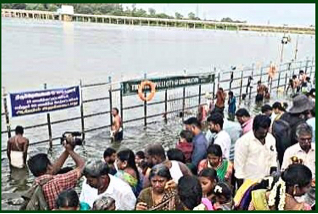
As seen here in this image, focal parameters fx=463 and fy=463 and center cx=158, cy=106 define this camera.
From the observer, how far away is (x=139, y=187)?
4262 millimetres

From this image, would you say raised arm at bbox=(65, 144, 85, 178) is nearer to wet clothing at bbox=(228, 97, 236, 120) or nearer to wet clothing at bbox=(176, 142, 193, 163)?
wet clothing at bbox=(176, 142, 193, 163)

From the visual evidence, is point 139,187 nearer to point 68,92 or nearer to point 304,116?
point 304,116

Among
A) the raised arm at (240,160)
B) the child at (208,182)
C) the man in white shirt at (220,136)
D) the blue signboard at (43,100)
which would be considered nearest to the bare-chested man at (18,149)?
the blue signboard at (43,100)

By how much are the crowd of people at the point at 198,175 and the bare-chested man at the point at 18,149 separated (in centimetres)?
447

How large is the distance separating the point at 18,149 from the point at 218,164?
571 centimetres

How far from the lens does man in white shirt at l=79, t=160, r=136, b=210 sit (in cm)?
342

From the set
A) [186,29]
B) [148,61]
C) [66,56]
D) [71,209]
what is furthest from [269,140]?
[186,29]

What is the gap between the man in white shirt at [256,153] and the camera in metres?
4.50

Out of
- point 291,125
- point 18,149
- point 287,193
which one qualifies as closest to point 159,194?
point 287,193

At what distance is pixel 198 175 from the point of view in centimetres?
410

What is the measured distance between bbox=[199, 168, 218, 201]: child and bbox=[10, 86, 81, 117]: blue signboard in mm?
6238

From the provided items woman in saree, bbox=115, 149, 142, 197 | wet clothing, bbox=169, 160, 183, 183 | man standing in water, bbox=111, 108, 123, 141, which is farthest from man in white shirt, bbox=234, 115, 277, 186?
man standing in water, bbox=111, 108, 123, 141

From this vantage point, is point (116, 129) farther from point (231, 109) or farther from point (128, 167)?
point (128, 167)

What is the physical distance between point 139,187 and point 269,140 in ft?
4.57
